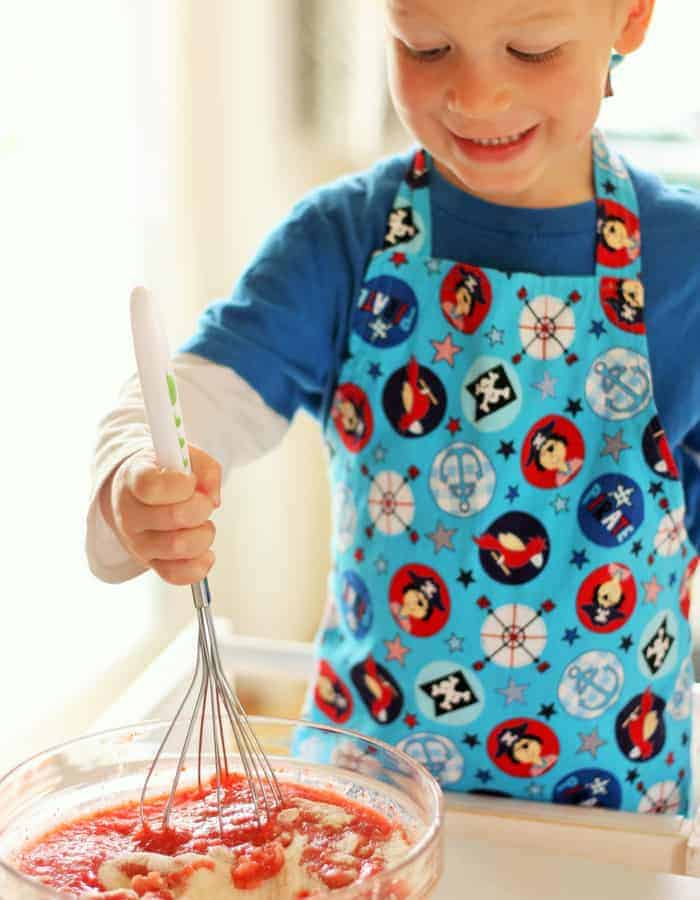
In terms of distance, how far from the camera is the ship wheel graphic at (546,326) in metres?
0.87

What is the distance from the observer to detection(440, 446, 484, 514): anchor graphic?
Result: 872mm

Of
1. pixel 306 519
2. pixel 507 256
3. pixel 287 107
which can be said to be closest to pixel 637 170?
pixel 507 256

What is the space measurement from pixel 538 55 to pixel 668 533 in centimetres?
35

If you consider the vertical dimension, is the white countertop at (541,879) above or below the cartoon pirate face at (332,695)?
above

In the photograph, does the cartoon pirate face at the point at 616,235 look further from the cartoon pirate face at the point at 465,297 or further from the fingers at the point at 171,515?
the fingers at the point at 171,515

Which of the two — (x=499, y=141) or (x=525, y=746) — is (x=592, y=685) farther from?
(x=499, y=141)

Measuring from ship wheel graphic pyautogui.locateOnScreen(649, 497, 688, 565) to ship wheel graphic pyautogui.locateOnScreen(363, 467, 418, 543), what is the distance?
173 mm

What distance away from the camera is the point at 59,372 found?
4.82ft

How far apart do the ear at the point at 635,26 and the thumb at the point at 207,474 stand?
15.9 inches

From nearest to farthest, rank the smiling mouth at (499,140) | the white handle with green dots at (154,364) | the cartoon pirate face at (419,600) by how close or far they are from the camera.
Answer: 1. the white handle with green dots at (154,364)
2. the smiling mouth at (499,140)
3. the cartoon pirate face at (419,600)

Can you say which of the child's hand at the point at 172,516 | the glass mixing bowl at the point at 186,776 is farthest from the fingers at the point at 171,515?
the glass mixing bowl at the point at 186,776

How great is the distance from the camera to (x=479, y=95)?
2.40 ft

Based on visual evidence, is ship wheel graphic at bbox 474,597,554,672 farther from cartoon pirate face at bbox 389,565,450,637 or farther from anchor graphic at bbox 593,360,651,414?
anchor graphic at bbox 593,360,651,414

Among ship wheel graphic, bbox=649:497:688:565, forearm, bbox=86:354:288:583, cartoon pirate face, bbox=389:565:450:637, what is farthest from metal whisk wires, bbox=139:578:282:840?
ship wheel graphic, bbox=649:497:688:565
